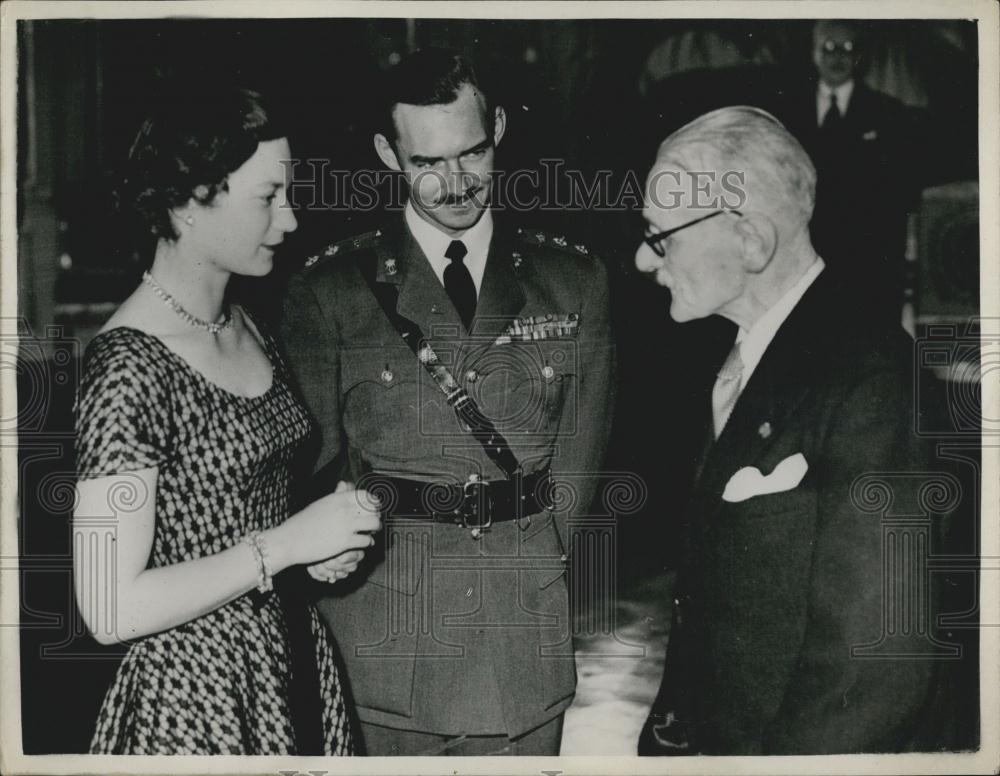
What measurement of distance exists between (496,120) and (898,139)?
0.91 m

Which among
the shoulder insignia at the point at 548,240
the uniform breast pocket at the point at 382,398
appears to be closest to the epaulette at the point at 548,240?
the shoulder insignia at the point at 548,240

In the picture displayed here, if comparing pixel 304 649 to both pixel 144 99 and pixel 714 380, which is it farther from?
pixel 144 99

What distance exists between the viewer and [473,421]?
88.1 inches

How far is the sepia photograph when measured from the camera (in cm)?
222

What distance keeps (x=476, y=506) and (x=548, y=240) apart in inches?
24.1

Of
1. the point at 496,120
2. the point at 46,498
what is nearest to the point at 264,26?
the point at 496,120

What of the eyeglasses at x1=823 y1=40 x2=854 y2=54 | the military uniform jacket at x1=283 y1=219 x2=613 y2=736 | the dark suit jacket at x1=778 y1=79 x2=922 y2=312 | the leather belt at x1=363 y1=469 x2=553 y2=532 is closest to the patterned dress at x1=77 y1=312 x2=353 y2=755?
the military uniform jacket at x1=283 y1=219 x2=613 y2=736

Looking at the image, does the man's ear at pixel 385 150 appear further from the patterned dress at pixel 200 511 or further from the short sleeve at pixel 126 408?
the short sleeve at pixel 126 408

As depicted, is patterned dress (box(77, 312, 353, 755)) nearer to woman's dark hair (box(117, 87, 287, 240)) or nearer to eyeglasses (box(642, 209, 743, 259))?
woman's dark hair (box(117, 87, 287, 240))

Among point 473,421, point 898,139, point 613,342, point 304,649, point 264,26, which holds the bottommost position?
point 304,649

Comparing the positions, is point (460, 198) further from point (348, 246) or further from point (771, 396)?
point (771, 396)

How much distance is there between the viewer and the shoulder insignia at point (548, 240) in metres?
2.27

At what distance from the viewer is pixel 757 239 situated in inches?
88.6

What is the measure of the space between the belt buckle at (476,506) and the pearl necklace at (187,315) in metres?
0.61
